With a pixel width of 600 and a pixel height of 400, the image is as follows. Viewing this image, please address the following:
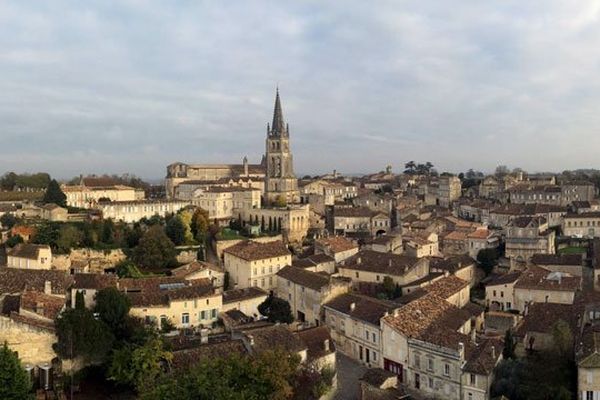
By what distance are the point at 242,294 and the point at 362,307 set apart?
902cm

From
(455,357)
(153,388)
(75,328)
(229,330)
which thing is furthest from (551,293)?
(75,328)

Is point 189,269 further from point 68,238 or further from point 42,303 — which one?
point 42,303

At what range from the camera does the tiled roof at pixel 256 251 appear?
4344 cm

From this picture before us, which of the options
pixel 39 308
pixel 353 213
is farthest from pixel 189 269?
pixel 353 213

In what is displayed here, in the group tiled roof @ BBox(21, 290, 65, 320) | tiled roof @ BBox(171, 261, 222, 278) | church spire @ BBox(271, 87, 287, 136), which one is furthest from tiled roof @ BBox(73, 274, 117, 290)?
church spire @ BBox(271, 87, 287, 136)

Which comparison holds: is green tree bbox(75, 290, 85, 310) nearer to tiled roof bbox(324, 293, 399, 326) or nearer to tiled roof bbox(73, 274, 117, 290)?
tiled roof bbox(73, 274, 117, 290)

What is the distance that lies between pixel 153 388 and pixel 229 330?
11405 mm

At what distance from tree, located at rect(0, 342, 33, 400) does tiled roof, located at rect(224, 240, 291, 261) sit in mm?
20843

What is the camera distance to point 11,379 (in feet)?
75.3

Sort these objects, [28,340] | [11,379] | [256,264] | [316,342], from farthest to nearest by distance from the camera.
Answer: [256,264] → [316,342] → [28,340] → [11,379]

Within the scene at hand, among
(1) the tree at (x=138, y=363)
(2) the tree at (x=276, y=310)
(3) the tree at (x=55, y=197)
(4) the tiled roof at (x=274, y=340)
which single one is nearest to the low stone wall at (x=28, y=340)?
(1) the tree at (x=138, y=363)

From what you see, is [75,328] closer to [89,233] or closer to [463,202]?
[89,233]

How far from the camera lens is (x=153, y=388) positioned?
72.6ft

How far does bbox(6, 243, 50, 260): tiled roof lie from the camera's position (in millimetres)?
40647
